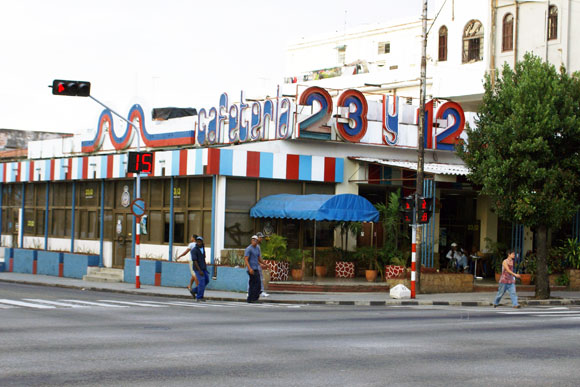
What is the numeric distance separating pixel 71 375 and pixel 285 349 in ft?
12.5

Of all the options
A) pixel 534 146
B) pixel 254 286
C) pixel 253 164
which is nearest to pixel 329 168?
pixel 253 164

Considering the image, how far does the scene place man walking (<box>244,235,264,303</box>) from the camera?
24.7 metres

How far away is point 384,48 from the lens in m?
74.0

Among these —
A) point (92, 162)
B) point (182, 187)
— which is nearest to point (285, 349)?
point (182, 187)

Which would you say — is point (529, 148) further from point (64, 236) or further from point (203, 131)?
point (64, 236)

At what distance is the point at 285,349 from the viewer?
528 inches

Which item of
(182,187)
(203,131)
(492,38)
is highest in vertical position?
(492,38)

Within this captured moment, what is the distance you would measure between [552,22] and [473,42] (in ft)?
15.3

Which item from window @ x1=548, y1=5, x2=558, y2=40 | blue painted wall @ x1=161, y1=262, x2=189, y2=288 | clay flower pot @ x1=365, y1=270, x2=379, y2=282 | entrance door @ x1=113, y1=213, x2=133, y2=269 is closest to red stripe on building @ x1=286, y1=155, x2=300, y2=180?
clay flower pot @ x1=365, y1=270, x2=379, y2=282

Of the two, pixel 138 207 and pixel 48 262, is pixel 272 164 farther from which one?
pixel 48 262

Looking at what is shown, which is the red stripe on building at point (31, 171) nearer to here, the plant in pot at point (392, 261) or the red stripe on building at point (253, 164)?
the red stripe on building at point (253, 164)

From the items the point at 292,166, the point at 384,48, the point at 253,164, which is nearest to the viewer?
the point at 253,164

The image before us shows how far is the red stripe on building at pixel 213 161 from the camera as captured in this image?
30.7m

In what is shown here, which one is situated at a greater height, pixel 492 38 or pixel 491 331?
pixel 492 38
